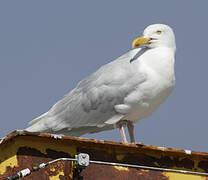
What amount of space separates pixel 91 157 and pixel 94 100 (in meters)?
5.42

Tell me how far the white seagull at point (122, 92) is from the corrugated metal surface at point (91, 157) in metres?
4.56

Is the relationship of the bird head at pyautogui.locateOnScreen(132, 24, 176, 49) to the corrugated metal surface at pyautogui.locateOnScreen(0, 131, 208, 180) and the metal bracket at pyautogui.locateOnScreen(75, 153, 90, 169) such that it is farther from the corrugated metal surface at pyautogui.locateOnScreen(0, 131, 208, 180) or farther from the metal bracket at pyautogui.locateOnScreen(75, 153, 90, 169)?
the metal bracket at pyautogui.locateOnScreen(75, 153, 90, 169)

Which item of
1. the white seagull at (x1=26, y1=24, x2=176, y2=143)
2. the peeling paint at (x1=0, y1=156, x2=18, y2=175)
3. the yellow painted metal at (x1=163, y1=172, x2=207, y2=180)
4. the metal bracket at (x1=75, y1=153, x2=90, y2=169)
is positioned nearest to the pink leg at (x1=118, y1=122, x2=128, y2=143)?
the white seagull at (x1=26, y1=24, x2=176, y2=143)

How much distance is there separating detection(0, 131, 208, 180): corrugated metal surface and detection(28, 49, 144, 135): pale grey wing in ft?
15.2

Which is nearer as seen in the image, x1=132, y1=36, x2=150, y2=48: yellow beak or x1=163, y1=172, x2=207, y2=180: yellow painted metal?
x1=163, y1=172, x2=207, y2=180: yellow painted metal

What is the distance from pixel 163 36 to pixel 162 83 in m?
1.19

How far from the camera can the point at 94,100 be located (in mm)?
11195

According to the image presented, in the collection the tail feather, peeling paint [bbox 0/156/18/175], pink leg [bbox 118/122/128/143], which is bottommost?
peeling paint [bbox 0/156/18/175]

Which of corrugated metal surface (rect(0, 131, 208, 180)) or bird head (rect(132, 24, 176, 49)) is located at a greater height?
bird head (rect(132, 24, 176, 49))

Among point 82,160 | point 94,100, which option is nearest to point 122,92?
point 94,100

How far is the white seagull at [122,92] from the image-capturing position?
10.7 m

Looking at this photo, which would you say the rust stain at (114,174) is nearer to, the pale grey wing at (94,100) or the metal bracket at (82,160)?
the metal bracket at (82,160)

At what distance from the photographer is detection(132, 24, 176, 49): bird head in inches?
446

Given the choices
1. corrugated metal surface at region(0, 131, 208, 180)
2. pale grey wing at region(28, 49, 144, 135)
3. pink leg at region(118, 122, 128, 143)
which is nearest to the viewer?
corrugated metal surface at region(0, 131, 208, 180)
